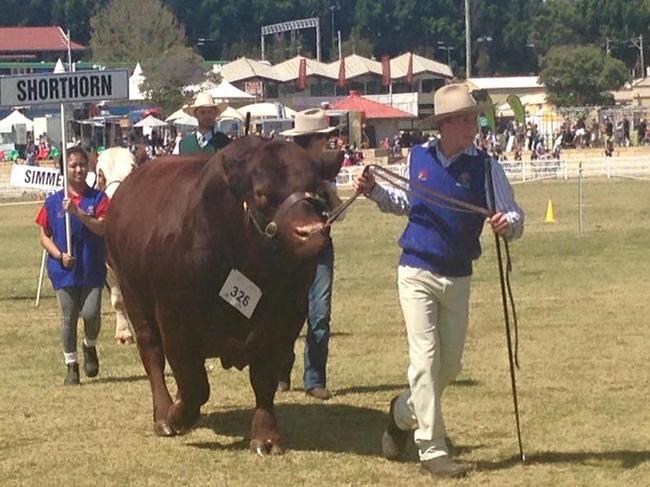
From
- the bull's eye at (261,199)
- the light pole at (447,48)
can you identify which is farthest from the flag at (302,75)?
the bull's eye at (261,199)

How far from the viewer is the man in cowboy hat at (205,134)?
461 inches

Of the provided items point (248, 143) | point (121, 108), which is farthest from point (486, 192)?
point (121, 108)

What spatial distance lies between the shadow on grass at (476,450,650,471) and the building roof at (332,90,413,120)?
5472cm

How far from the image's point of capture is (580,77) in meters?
95.6

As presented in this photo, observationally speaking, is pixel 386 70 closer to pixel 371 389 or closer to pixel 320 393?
pixel 371 389

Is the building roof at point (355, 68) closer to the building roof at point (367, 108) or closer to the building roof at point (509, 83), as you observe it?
the building roof at point (509, 83)

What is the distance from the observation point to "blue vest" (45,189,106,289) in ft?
39.4

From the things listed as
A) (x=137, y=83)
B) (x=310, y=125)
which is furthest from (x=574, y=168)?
(x=137, y=83)

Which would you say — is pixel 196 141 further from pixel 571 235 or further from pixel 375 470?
pixel 571 235

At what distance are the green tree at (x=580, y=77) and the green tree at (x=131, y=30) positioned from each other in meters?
30.7

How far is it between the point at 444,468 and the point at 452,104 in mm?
2022

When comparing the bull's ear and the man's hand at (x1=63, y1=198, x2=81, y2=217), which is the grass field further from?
the bull's ear

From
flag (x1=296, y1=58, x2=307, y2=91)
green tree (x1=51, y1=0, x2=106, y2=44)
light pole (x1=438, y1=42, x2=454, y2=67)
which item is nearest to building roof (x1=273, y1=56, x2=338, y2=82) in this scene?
flag (x1=296, y1=58, x2=307, y2=91)

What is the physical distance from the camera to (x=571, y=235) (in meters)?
26.8
